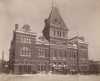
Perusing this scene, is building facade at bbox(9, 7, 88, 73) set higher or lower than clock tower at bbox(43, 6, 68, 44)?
lower

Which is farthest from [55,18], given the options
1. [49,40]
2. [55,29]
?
[49,40]

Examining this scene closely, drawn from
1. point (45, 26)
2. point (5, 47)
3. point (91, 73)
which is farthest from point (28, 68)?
point (91, 73)

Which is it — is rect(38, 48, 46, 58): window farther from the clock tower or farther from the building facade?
the clock tower

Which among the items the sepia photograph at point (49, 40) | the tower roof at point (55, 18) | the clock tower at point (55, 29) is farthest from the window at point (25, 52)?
the tower roof at point (55, 18)

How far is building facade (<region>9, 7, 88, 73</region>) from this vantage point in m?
1.67

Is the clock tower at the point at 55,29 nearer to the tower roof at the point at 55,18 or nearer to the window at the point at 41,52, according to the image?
the tower roof at the point at 55,18

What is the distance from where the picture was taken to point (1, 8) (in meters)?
1.63

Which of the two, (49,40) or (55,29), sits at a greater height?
(55,29)

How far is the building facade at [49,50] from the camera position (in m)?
1.67

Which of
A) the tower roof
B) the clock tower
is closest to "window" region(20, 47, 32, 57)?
the clock tower

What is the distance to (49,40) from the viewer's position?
1824 millimetres

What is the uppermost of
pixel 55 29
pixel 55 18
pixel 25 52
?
pixel 55 18

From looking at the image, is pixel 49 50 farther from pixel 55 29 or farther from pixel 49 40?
pixel 55 29

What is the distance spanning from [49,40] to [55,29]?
4.6 inches
